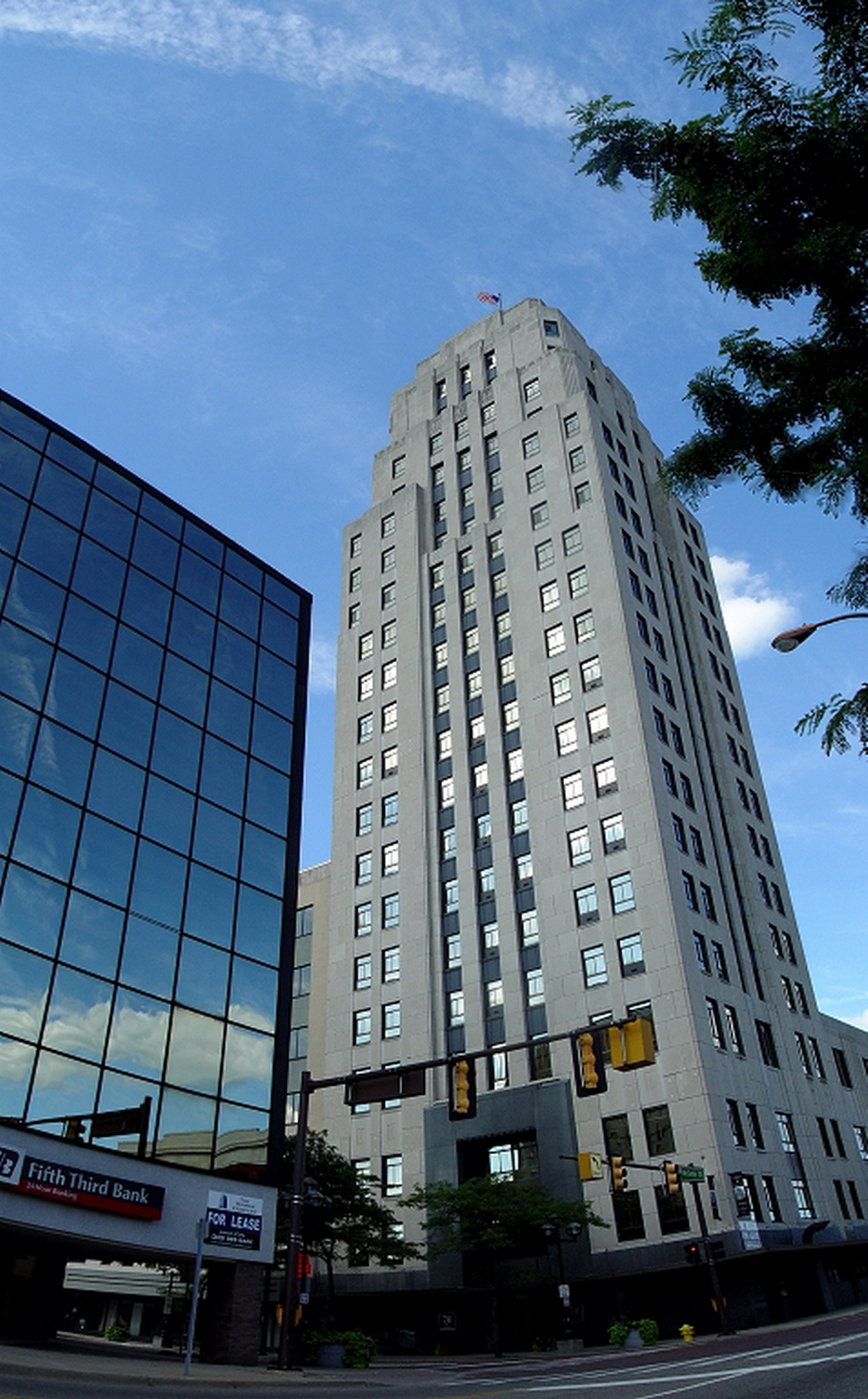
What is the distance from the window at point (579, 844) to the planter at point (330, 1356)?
30423 millimetres

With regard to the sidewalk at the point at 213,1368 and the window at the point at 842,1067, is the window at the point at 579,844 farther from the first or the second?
the sidewalk at the point at 213,1368

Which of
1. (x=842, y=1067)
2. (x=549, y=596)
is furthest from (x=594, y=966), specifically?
(x=549, y=596)

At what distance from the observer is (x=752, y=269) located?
14.0m

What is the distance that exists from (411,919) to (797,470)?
49377 millimetres

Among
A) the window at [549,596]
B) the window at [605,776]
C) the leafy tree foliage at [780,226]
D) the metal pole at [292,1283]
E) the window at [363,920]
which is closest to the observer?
the leafy tree foliage at [780,226]

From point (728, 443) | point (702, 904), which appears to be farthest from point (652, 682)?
point (728, 443)

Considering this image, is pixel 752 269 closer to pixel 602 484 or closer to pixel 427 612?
pixel 602 484

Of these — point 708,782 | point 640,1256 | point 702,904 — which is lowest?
point 640,1256

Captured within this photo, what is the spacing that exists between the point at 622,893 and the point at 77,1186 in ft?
112

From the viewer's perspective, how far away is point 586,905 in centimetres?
5291

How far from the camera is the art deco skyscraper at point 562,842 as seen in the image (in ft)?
155

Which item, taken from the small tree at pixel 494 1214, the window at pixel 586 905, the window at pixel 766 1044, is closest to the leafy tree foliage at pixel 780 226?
the small tree at pixel 494 1214

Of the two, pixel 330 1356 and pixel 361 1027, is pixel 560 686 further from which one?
pixel 330 1356

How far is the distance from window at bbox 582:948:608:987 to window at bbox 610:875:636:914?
95.7 inches
